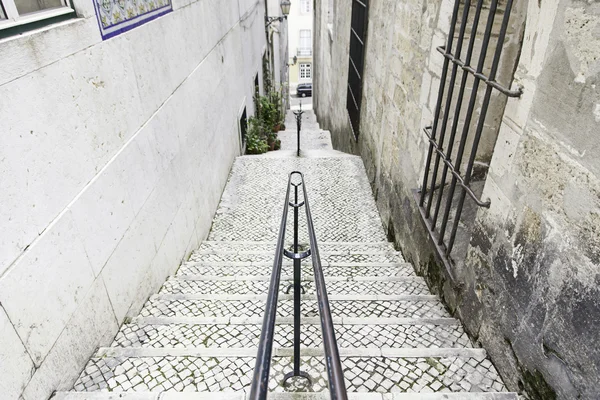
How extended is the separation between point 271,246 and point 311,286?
4.35 feet

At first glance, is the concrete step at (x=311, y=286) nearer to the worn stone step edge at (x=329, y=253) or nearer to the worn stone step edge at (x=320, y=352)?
the worn stone step edge at (x=329, y=253)

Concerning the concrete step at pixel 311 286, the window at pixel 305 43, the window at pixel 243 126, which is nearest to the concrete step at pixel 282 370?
the concrete step at pixel 311 286

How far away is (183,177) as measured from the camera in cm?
344

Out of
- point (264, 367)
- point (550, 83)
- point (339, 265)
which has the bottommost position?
point (339, 265)

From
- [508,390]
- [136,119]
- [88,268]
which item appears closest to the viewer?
[508,390]

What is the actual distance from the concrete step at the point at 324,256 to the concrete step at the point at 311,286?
1.87 feet

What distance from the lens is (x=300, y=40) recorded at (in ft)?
88.1

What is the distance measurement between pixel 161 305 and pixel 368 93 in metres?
4.17

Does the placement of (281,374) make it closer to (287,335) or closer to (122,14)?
(287,335)

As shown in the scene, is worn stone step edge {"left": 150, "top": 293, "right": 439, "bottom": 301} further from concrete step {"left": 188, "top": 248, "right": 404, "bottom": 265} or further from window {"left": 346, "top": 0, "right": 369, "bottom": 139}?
window {"left": 346, "top": 0, "right": 369, "bottom": 139}

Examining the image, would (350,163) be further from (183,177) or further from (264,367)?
(264,367)

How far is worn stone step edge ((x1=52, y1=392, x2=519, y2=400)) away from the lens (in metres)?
1.49

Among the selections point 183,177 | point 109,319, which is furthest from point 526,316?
point 183,177

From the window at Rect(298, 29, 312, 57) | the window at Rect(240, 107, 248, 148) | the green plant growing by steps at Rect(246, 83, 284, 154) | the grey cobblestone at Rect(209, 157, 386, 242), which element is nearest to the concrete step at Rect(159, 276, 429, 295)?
the grey cobblestone at Rect(209, 157, 386, 242)
